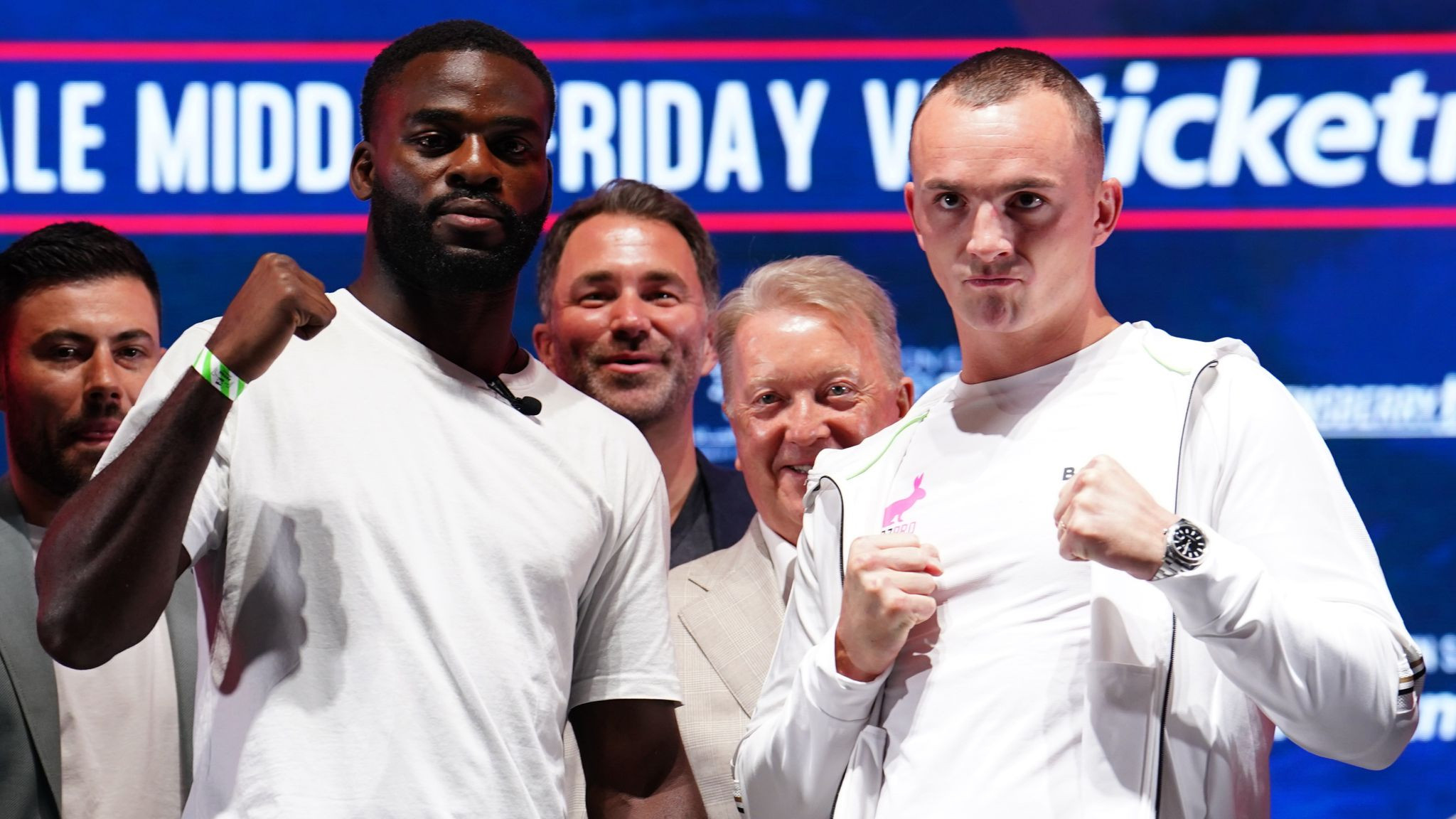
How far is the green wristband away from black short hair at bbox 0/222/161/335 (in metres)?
1.28

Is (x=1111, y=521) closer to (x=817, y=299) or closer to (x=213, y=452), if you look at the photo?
(x=213, y=452)

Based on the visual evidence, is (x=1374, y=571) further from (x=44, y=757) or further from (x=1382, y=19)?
(x=1382, y=19)

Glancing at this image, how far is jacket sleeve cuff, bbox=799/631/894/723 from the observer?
71.6 inches

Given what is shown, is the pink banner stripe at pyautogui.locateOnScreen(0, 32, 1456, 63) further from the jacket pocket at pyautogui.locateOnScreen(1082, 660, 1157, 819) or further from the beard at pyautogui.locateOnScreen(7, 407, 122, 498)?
the jacket pocket at pyautogui.locateOnScreen(1082, 660, 1157, 819)

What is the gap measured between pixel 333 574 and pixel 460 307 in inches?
17.6

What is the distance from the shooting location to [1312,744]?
167 centimetres

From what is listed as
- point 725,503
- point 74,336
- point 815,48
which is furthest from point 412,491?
point 815,48

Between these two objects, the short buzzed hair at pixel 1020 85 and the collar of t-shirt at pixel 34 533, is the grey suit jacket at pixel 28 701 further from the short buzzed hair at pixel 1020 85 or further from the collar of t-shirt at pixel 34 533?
the short buzzed hair at pixel 1020 85

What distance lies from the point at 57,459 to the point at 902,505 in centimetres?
161

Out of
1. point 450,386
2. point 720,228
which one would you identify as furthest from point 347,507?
point 720,228

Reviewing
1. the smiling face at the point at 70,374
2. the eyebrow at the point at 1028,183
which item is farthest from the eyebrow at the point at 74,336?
the eyebrow at the point at 1028,183

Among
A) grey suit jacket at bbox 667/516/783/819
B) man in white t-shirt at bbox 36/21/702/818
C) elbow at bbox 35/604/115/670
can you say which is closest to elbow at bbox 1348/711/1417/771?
man in white t-shirt at bbox 36/21/702/818

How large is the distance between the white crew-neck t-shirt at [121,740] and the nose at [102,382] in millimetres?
472

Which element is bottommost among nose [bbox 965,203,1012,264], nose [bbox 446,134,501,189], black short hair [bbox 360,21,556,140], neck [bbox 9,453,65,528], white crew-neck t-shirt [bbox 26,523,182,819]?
white crew-neck t-shirt [bbox 26,523,182,819]
